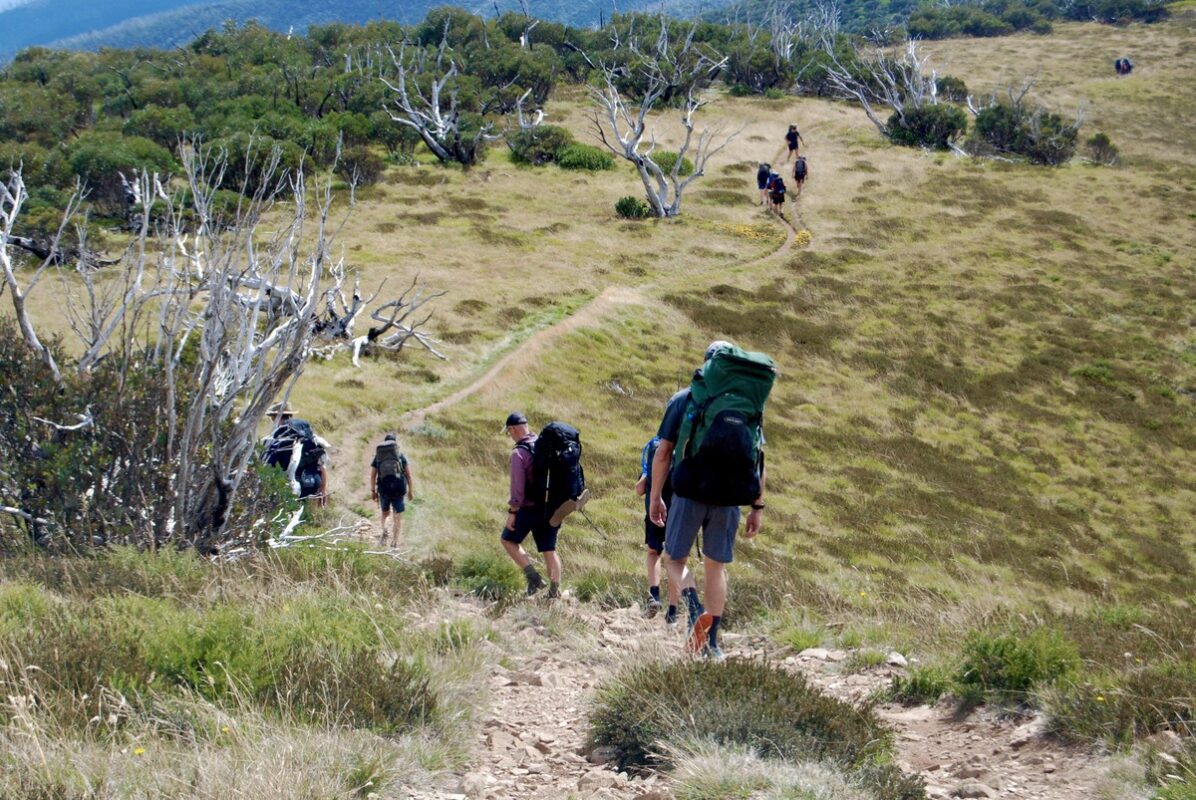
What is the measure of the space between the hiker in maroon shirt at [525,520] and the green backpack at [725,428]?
279 centimetres

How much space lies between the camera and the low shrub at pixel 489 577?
8.33m

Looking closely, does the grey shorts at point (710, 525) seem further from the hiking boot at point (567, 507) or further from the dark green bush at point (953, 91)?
the dark green bush at point (953, 91)

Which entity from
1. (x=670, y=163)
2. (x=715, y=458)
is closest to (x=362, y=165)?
(x=670, y=163)

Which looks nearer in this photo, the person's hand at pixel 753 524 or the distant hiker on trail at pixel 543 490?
the person's hand at pixel 753 524

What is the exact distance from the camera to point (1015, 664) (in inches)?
225

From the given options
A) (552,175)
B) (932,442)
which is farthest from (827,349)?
(552,175)

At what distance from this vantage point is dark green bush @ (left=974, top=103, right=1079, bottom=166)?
51781 mm

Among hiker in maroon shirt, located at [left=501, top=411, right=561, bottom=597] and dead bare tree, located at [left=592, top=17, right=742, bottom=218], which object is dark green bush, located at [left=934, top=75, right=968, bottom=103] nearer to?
dead bare tree, located at [left=592, top=17, right=742, bottom=218]

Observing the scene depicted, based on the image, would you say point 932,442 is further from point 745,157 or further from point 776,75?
point 776,75

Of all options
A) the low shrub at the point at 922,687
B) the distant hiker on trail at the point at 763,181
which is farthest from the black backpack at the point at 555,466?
the distant hiker on trail at the point at 763,181

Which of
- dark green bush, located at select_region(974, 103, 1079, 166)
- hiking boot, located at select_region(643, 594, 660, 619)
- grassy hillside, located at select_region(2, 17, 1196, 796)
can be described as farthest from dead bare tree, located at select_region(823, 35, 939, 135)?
hiking boot, located at select_region(643, 594, 660, 619)

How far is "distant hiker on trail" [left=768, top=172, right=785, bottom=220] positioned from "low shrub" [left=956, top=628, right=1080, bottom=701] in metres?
34.9

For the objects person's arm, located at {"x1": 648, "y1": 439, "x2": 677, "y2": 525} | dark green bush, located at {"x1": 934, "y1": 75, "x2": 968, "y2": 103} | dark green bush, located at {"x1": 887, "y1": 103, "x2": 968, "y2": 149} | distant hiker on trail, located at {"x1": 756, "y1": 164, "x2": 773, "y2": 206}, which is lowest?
person's arm, located at {"x1": 648, "y1": 439, "x2": 677, "y2": 525}

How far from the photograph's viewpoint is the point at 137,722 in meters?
4.04
